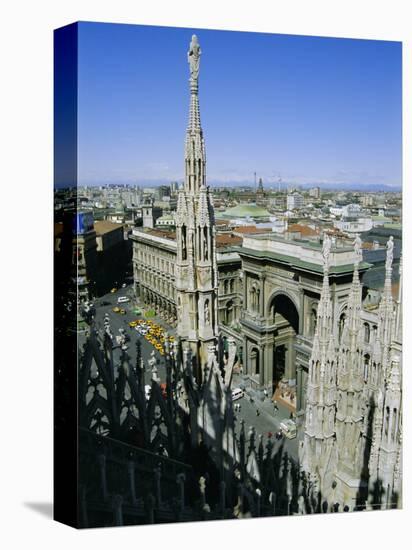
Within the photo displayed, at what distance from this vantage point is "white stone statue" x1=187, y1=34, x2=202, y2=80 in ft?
33.9

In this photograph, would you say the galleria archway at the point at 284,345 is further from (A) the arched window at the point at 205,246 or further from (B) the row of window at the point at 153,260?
(B) the row of window at the point at 153,260

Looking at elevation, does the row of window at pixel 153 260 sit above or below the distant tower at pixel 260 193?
below

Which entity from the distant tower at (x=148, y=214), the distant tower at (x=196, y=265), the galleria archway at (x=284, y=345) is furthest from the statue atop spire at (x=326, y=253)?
the distant tower at (x=148, y=214)

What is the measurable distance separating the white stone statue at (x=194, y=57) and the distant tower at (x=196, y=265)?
95 centimetres

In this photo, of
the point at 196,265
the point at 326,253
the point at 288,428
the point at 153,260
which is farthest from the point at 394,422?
the point at 153,260

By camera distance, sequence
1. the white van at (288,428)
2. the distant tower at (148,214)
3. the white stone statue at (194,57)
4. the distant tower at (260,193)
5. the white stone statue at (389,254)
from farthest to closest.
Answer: the white stone statue at (389,254) < the white van at (288,428) < the distant tower at (260,193) < the distant tower at (148,214) < the white stone statue at (194,57)

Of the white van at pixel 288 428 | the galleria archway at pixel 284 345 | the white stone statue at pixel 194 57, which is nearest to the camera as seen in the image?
the white stone statue at pixel 194 57

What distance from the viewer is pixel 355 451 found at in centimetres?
1145

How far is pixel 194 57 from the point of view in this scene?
10.4 m

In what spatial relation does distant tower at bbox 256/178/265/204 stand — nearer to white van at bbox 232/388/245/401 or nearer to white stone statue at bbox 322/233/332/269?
white stone statue at bbox 322/233/332/269

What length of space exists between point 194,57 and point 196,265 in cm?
340

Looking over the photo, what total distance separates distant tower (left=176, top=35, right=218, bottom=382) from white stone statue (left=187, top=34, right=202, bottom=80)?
95cm

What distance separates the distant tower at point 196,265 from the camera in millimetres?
10695

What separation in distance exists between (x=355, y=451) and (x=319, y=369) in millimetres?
1600
